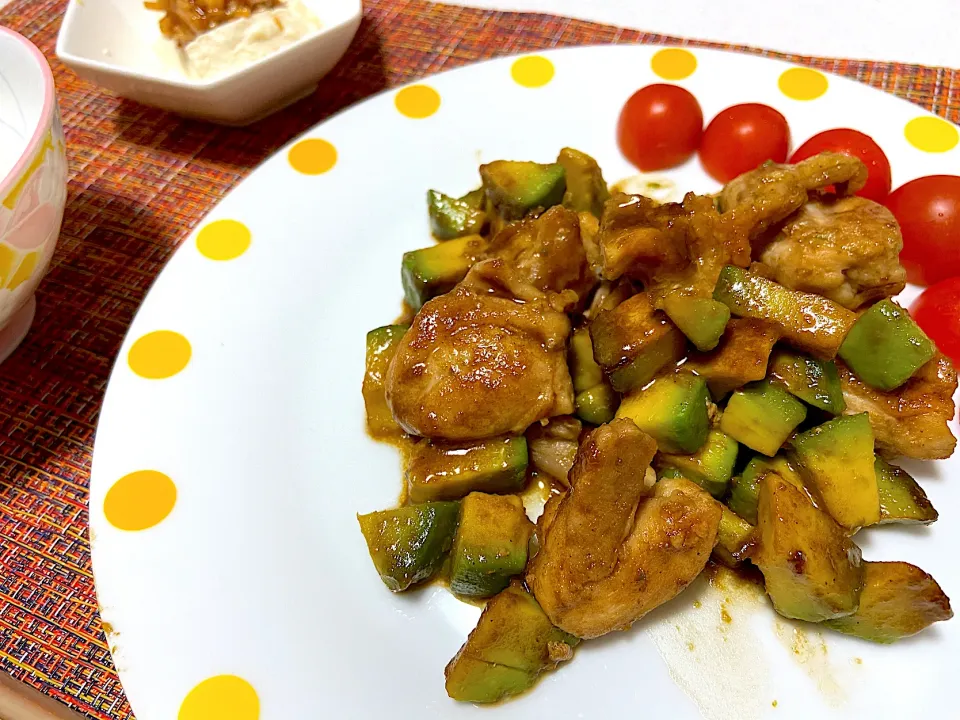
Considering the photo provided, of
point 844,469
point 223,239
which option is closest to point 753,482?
point 844,469

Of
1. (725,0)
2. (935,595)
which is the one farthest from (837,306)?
(725,0)

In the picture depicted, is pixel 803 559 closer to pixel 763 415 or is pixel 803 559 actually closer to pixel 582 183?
pixel 763 415

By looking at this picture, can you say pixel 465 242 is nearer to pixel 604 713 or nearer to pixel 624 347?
pixel 624 347

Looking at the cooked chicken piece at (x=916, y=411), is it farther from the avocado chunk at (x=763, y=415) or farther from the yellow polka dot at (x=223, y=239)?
the yellow polka dot at (x=223, y=239)

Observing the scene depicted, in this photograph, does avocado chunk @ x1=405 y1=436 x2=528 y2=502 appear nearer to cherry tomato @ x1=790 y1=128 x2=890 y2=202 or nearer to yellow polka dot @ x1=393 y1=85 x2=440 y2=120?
yellow polka dot @ x1=393 y1=85 x2=440 y2=120

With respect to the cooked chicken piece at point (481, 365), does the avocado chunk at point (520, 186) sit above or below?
above

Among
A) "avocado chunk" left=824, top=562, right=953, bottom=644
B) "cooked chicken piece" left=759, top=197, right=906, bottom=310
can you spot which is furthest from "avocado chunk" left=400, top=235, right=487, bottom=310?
"avocado chunk" left=824, top=562, right=953, bottom=644

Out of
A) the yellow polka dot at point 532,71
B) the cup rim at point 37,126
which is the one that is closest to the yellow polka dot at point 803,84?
the yellow polka dot at point 532,71
